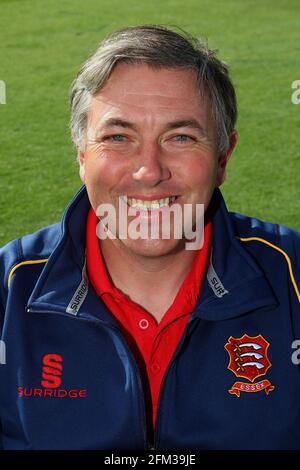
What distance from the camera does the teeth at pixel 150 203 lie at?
195 centimetres

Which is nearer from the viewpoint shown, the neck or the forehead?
the forehead

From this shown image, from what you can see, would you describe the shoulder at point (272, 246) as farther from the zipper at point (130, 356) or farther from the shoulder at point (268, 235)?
the zipper at point (130, 356)

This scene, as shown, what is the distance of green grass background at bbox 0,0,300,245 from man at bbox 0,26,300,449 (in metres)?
3.31

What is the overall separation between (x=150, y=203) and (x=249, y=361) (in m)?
0.43

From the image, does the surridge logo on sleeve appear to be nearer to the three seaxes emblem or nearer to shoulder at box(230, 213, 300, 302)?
the three seaxes emblem

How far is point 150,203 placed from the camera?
1.96 metres

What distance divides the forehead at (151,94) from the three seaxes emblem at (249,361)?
529 millimetres

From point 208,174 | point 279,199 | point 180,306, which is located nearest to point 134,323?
point 180,306

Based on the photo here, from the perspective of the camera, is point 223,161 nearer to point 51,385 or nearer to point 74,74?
point 51,385

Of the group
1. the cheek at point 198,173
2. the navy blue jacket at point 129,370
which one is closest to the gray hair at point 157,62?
the cheek at point 198,173

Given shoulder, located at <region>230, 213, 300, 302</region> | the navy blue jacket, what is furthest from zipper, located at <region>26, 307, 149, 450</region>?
shoulder, located at <region>230, 213, 300, 302</region>

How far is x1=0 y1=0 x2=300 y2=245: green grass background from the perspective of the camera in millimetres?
5934

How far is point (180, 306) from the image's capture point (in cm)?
202

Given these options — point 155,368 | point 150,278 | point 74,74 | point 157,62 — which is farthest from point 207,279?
point 74,74
